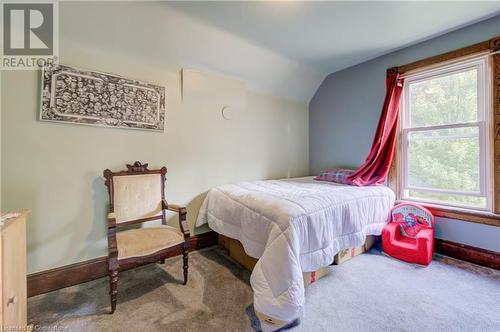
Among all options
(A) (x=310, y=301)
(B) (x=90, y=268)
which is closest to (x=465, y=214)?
(A) (x=310, y=301)

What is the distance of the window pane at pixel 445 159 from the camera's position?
2238 millimetres

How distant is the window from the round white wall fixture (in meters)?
2.23

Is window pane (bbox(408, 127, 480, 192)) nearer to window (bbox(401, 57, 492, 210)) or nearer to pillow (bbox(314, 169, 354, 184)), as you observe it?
window (bbox(401, 57, 492, 210))

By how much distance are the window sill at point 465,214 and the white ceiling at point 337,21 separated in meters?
1.93

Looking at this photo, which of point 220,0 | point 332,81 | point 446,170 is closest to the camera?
point 220,0

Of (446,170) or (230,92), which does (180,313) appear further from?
(446,170)

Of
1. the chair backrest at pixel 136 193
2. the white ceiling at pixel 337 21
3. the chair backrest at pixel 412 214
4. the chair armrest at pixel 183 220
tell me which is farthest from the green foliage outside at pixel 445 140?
the chair backrest at pixel 136 193

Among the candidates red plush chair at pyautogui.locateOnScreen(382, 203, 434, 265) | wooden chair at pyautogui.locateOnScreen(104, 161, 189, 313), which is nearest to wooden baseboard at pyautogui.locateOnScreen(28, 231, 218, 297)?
wooden chair at pyautogui.locateOnScreen(104, 161, 189, 313)

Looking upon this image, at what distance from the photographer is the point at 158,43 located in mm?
2146

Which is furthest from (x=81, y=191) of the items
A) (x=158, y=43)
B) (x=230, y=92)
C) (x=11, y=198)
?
(x=230, y=92)

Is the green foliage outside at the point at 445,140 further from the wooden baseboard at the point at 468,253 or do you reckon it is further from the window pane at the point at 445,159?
the wooden baseboard at the point at 468,253

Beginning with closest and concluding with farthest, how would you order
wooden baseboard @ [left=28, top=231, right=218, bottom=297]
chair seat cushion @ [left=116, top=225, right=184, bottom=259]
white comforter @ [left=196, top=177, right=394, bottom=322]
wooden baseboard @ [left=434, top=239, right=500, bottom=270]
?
1. white comforter @ [left=196, top=177, right=394, bottom=322]
2. chair seat cushion @ [left=116, top=225, right=184, bottom=259]
3. wooden baseboard @ [left=28, top=231, right=218, bottom=297]
4. wooden baseboard @ [left=434, top=239, right=500, bottom=270]

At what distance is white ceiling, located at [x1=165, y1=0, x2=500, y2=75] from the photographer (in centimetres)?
189

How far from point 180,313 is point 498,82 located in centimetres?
346
